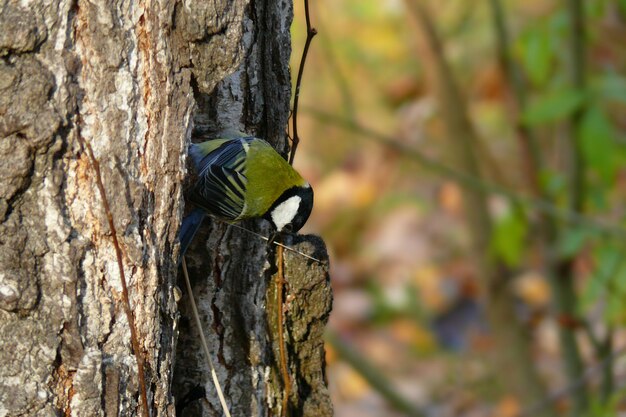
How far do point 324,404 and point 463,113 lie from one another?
7.54ft

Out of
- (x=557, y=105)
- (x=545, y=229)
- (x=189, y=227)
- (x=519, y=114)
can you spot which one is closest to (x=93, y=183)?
(x=189, y=227)

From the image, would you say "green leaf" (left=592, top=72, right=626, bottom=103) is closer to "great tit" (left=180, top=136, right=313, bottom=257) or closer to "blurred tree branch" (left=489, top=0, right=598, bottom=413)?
"blurred tree branch" (left=489, top=0, right=598, bottom=413)

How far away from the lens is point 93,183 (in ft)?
4.68

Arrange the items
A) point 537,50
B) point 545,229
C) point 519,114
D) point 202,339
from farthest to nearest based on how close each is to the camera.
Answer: point 545,229
point 519,114
point 537,50
point 202,339

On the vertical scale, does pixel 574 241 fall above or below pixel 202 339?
above

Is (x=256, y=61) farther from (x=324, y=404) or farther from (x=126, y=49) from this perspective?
(x=324, y=404)

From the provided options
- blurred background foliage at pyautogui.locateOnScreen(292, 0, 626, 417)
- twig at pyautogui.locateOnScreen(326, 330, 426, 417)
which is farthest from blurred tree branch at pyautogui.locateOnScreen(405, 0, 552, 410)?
twig at pyautogui.locateOnScreen(326, 330, 426, 417)

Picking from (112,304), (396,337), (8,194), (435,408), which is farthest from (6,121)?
(396,337)

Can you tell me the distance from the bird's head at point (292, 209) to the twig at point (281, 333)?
161mm

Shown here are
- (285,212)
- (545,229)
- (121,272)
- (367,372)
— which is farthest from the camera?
(545,229)

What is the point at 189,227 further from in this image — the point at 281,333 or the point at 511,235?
the point at 511,235

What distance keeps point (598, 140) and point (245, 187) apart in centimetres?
134

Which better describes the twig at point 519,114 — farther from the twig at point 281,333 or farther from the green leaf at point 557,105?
the twig at point 281,333

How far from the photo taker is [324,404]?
1854 mm
